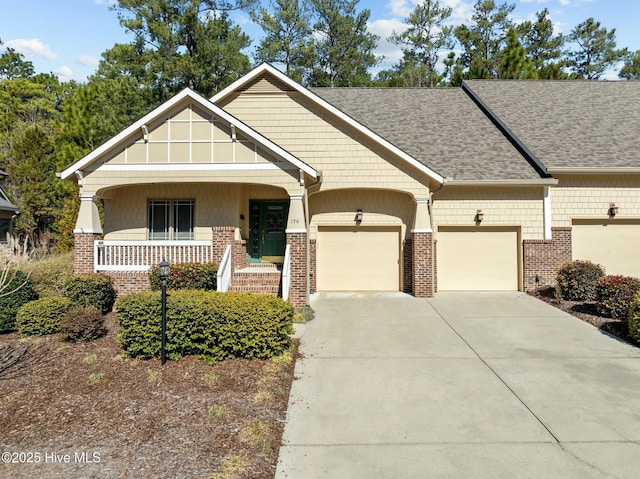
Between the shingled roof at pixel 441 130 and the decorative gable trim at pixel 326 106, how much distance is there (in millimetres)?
1057

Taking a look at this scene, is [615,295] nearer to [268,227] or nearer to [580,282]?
[580,282]

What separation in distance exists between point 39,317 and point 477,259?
38.0 feet

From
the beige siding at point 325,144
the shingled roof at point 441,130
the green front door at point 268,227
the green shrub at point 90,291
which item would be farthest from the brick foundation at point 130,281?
the shingled roof at point 441,130

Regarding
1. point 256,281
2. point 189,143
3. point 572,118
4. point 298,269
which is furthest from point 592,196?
point 189,143

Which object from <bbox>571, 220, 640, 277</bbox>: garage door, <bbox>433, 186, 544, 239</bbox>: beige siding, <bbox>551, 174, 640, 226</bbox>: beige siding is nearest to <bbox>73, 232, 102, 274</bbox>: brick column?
<bbox>433, 186, 544, 239</bbox>: beige siding

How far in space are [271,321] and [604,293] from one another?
25.7ft

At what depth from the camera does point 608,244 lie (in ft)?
41.7

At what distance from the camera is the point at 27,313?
785cm

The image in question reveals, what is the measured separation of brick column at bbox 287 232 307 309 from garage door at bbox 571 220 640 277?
8.62m

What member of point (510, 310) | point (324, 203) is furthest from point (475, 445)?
point (324, 203)

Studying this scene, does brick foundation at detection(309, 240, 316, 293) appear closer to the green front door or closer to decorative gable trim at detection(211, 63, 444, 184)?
the green front door

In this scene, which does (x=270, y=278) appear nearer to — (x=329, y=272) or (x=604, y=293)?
(x=329, y=272)

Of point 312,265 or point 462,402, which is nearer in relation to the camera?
point 462,402

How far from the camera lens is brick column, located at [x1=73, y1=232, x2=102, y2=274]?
34.8 ft
